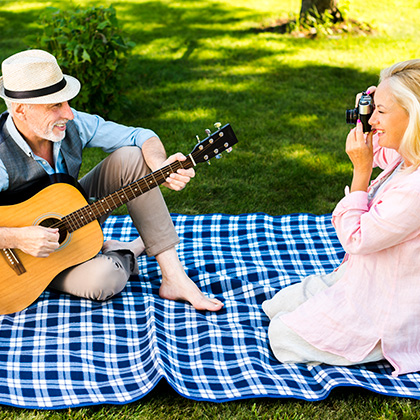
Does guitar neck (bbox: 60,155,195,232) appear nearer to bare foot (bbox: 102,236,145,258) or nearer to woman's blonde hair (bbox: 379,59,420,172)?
bare foot (bbox: 102,236,145,258)

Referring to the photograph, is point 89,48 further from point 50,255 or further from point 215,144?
point 215,144

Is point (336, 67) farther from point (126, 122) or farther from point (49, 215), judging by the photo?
point (49, 215)

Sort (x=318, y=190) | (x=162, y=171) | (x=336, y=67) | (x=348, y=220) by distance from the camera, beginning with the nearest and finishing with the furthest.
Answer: (x=348, y=220)
(x=162, y=171)
(x=318, y=190)
(x=336, y=67)

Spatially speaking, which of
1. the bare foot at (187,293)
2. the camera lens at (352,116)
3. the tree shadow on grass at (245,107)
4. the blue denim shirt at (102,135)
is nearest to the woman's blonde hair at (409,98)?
the camera lens at (352,116)

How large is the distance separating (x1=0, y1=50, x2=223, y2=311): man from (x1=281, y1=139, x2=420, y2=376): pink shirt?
28.5 inches

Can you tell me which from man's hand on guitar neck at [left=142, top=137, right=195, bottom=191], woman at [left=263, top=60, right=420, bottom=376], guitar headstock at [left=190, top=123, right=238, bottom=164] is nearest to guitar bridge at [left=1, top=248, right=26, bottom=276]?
man's hand on guitar neck at [left=142, top=137, right=195, bottom=191]

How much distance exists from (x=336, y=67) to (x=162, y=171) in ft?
17.0

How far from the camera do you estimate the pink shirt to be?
2.37 meters

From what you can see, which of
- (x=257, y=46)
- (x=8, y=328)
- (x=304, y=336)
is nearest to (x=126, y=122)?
(x=257, y=46)

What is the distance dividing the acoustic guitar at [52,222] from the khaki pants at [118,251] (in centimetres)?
8

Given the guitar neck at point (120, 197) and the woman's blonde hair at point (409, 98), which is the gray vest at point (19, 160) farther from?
the woman's blonde hair at point (409, 98)

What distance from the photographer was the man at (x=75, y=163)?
2.92 m

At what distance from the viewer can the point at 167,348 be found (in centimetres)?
289

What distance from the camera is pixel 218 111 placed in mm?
6348
